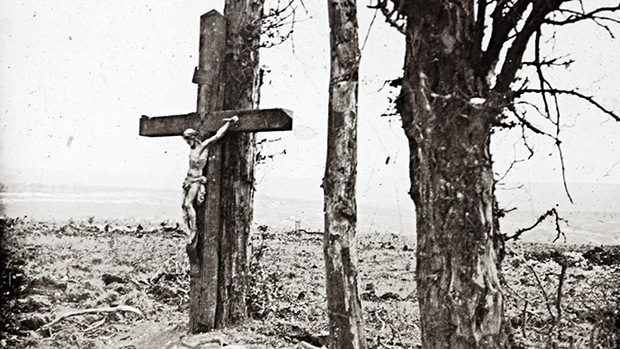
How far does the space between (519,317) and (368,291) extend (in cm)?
206

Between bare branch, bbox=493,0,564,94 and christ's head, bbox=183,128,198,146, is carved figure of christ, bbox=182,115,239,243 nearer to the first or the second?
christ's head, bbox=183,128,198,146

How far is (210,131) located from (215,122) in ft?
0.36

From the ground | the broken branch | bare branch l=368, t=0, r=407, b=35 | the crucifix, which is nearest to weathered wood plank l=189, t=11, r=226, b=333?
the crucifix

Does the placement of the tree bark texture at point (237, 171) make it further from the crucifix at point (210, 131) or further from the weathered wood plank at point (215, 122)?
the weathered wood plank at point (215, 122)

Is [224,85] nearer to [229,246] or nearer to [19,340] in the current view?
[229,246]

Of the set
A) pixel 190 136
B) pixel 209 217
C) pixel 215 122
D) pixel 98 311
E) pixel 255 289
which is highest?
pixel 215 122

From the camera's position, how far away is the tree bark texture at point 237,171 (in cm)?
502

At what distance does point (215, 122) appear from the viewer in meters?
4.86

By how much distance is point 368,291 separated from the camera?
6250 mm

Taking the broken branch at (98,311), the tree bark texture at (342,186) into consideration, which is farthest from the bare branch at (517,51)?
the broken branch at (98,311)

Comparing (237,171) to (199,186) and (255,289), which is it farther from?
(255,289)

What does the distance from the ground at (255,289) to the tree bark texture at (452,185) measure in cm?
98

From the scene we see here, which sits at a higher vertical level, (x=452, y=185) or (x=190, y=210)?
(x=452, y=185)

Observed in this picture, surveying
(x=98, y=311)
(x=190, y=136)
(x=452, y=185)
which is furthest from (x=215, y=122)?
(x=452, y=185)
